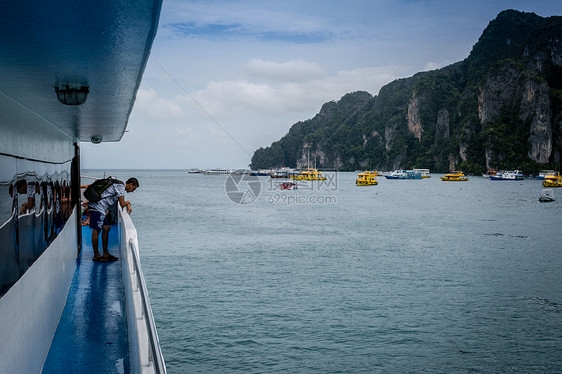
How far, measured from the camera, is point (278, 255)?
21.9 m

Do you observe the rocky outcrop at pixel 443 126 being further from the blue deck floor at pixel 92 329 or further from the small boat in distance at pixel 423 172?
the blue deck floor at pixel 92 329

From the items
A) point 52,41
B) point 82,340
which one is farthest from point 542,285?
point 52,41

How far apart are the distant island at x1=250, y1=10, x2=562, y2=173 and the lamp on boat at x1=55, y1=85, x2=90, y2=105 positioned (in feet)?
415

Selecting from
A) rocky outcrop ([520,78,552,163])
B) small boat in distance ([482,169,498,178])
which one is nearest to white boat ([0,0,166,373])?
small boat in distance ([482,169,498,178])

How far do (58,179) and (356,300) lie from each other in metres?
10.5

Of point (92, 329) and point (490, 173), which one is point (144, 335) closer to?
point (92, 329)

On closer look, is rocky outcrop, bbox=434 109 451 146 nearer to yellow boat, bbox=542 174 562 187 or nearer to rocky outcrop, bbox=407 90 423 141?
rocky outcrop, bbox=407 90 423 141

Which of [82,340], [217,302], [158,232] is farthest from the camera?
[158,232]

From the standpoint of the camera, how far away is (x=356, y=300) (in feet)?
47.3

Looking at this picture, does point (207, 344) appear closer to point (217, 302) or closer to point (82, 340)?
point (217, 302)

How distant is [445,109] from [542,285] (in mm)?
137158

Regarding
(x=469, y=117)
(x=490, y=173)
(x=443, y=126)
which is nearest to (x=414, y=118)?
(x=443, y=126)

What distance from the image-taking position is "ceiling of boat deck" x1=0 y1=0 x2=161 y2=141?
1899 millimetres

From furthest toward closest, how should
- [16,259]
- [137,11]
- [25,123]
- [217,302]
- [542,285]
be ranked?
[542,285] → [217,302] → [25,123] → [16,259] → [137,11]
